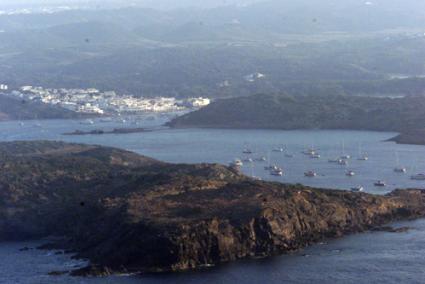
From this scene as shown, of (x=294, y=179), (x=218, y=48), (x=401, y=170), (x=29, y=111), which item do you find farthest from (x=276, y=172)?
(x=218, y=48)

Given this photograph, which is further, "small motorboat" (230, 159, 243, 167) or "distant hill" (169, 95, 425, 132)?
"distant hill" (169, 95, 425, 132)

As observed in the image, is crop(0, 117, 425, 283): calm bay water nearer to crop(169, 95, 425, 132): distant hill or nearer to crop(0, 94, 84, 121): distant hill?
crop(169, 95, 425, 132): distant hill

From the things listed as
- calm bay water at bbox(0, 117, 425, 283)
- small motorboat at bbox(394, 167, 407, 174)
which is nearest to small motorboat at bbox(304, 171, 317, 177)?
calm bay water at bbox(0, 117, 425, 283)

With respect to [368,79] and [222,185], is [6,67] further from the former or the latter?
[222,185]

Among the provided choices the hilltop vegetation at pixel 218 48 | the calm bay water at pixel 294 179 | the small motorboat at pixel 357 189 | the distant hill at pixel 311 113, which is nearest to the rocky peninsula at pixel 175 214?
the calm bay water at pixel 294 179

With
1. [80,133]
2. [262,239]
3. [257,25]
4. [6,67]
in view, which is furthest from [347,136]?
[257,25]

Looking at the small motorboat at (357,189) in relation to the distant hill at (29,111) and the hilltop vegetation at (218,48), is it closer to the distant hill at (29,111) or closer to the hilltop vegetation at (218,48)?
the distant hill at (29,111)
